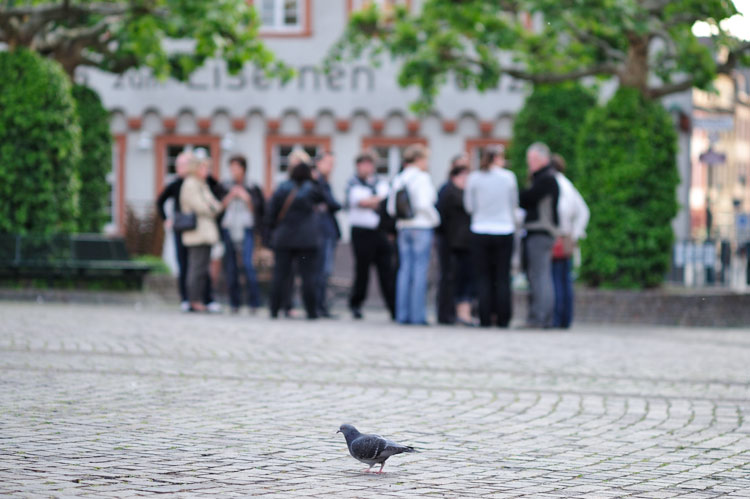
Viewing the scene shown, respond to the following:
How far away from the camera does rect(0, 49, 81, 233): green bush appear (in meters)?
19.5

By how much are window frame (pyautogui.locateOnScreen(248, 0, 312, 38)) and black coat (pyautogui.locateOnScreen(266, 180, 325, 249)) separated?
1451 centimetres

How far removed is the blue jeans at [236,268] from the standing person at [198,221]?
0.51 meters

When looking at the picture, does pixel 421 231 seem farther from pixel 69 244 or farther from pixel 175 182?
pixel 69 244

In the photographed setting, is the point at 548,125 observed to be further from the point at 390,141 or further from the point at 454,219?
the point at 454,219

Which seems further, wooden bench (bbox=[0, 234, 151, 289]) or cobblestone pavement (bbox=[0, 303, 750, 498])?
wooden bench (bbox=[0, 234, 151, 289])

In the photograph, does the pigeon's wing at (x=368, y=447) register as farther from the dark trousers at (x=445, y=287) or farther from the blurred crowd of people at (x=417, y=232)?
the dark trousers at (x=445, y=287)

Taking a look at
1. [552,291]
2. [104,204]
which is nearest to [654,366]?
[552,291]

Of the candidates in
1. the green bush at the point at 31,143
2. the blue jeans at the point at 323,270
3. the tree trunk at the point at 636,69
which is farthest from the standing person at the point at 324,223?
the tree trunk at the point at 636,69

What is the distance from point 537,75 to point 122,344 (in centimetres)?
1057

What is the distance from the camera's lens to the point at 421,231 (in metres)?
15.5

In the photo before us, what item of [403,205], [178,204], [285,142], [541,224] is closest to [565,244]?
[541,224]

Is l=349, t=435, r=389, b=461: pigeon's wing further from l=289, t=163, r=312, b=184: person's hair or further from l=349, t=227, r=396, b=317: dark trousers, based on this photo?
l=349, t=227, r=396, b=317: dark trousers

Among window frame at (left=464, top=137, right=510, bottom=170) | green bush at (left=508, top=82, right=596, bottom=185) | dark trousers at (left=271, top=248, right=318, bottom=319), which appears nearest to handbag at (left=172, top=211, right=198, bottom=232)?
dark trousers at (left=271, top=248, right=318, bottom=319)

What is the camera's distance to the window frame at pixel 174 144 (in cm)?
3027
